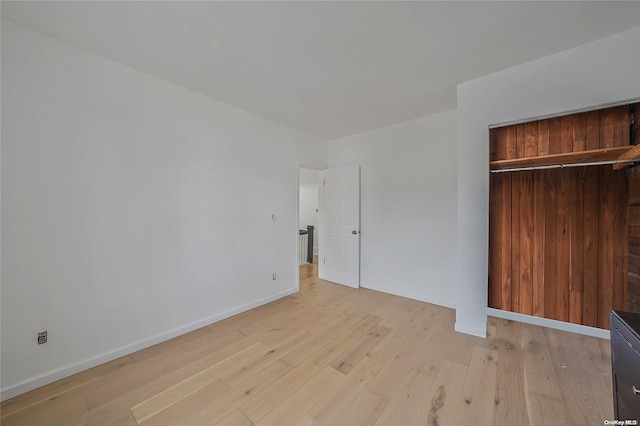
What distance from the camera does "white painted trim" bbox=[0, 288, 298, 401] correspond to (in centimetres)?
168

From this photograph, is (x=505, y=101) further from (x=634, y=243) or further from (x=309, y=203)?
(x=309, y=203)

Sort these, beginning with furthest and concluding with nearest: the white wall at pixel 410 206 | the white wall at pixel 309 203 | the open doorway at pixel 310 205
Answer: the white wall at pixel 309 203, the open doorway at pixel 310 205, the white wall at pixel 410 206

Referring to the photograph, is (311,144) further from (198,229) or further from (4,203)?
(4,203)

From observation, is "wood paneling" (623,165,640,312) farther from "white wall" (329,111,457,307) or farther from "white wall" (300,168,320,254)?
"white wall" (300,168,320,254)

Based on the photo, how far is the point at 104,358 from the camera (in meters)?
2.04

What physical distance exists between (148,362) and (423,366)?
2442 millimetres

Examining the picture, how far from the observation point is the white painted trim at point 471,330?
238cm

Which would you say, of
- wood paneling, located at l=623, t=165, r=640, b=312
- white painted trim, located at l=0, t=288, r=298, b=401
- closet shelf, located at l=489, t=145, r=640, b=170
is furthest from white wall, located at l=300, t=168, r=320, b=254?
wood paneling, located at l=623, t=165, r=640, b=312

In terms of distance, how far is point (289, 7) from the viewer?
4.99 feet

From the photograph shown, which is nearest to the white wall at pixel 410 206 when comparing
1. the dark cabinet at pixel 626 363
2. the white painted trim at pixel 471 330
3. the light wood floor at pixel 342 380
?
the white painted trim at pixel 471 330

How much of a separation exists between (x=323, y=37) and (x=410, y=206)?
2489mm

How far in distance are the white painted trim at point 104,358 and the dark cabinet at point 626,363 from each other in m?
3.16

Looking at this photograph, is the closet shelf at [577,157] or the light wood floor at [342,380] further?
the closet shelf at [577,157]

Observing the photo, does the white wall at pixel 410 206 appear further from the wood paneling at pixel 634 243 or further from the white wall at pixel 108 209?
the white wall at pixel 108 209
